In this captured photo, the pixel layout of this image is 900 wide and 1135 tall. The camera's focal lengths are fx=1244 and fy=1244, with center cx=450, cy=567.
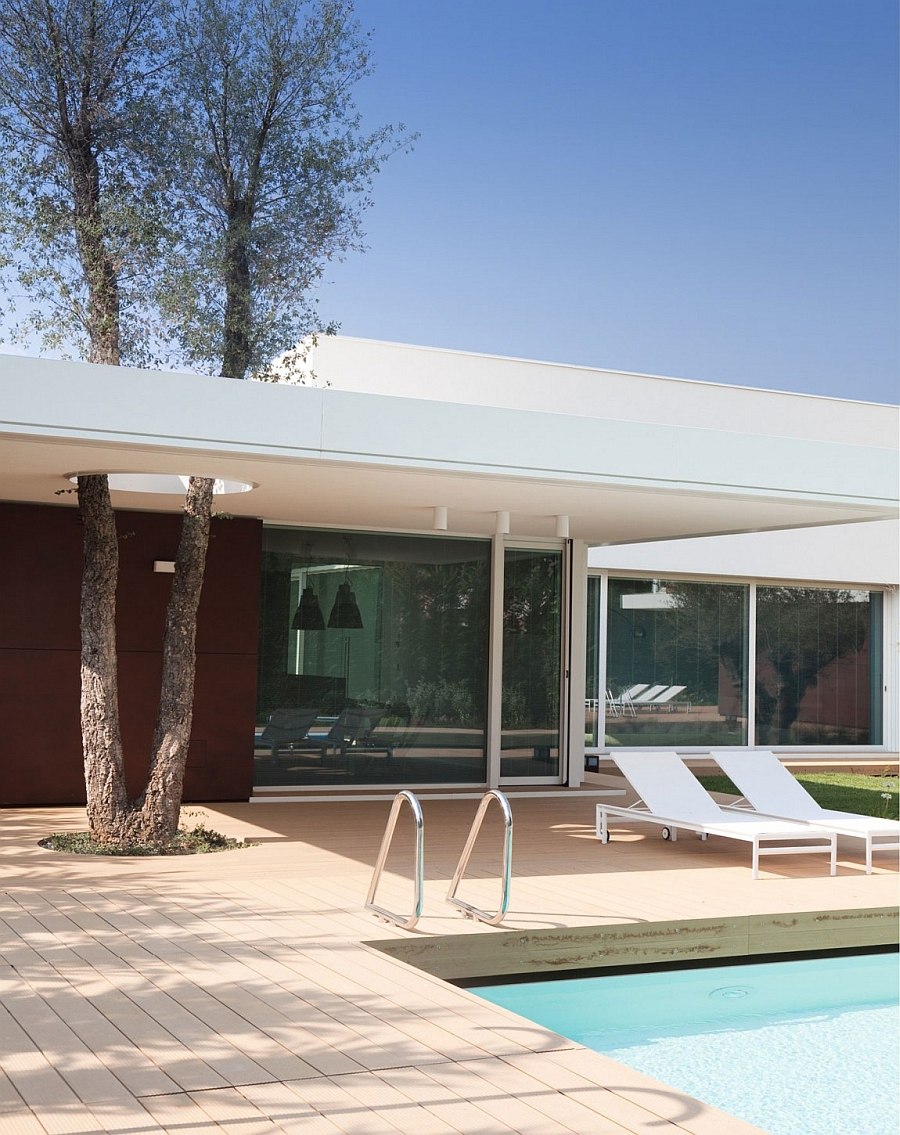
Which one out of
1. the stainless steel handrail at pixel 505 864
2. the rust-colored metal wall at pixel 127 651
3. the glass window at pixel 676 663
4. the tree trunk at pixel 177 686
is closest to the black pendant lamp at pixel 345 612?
the rust-colored metal wall at pixel 127 651

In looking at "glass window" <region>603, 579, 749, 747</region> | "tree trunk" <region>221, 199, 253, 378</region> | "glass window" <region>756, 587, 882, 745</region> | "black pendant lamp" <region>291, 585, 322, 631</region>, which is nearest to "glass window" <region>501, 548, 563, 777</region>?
"black pendant lamp" <region>291, 585, 322, 631</region>

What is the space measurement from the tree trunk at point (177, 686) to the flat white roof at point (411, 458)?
0.59 m

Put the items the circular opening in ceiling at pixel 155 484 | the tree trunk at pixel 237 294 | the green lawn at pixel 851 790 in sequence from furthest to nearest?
the green lawn at pixel 851 790, the tree trunk at pixel 237 294, the circular opening in ceiling at pixel 155 484

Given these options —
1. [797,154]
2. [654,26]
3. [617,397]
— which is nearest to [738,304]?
→ [797,154]

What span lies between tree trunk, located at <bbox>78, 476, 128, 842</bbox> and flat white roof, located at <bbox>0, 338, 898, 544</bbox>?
44 cm

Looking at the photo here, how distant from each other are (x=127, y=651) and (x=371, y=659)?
2.42 meters

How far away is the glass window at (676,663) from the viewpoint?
18.0 meters

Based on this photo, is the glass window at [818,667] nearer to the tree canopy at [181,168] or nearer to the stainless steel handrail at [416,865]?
the tree canopy at [181,168]

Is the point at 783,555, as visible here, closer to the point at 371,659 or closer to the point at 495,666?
the point at 495,666

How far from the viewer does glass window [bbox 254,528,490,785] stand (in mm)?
12133

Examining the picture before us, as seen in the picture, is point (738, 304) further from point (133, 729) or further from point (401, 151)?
point (133, 729)

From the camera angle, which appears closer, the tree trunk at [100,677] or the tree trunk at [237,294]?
the tree trunk at [100,677]

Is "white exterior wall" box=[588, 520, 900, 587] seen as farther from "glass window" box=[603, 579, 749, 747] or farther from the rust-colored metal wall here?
the rust-colored metal wall

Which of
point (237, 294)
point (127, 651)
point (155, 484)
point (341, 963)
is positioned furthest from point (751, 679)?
point (341, 963)
